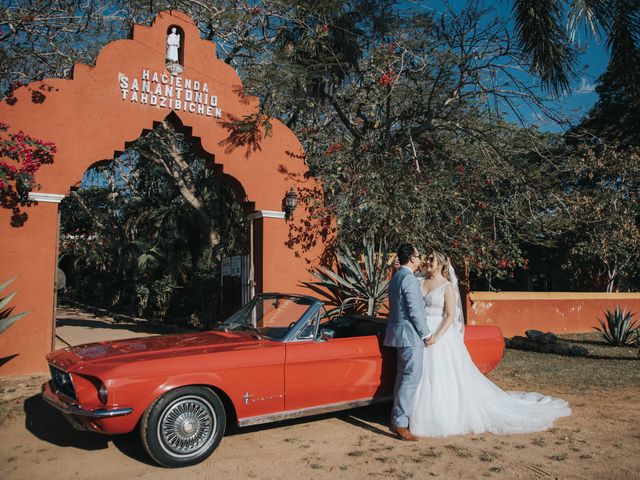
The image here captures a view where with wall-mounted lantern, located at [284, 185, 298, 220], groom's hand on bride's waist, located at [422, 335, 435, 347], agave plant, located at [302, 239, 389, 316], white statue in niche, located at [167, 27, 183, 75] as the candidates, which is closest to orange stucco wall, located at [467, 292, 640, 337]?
agave plant, located at [302, 239, 389, 316]

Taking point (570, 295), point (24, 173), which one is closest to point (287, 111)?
point (24, 173)

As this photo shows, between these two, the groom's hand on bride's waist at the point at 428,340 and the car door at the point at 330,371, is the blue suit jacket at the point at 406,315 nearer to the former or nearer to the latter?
the groom's hand on bride's waist at the point at 428,340

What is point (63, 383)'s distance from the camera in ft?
14.1

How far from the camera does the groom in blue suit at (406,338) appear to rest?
491cm

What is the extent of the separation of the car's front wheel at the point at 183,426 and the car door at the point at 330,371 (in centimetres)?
71

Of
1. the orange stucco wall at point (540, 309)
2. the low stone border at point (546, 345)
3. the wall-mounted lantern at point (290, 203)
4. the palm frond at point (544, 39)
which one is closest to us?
the palm frond at point (544, 39)

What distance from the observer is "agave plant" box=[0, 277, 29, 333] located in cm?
644

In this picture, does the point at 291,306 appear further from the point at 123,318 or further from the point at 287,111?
the point at 123,318

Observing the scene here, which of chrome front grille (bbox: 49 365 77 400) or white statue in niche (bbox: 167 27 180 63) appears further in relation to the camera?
white statue in niche (bbox: 167 27 180 63)

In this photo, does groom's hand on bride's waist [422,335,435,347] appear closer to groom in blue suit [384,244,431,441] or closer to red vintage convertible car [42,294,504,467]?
groom in blue suit [384,244,431,441]

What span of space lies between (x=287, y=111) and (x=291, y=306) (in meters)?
9.82

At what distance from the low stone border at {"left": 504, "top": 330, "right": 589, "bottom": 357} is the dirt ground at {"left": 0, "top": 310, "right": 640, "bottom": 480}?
4144mm

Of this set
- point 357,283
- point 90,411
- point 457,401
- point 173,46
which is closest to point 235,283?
point 357,283

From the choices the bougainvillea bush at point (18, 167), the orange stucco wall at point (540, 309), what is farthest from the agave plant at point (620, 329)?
the bougainvillea bush at point (18, 167)
